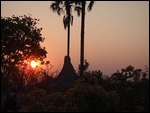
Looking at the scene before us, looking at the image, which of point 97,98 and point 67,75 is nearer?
point 97,98

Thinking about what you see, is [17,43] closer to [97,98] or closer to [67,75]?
[67,75]

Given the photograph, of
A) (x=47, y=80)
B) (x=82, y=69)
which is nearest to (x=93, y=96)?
(x=82, y=69)

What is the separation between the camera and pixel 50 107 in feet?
70.4

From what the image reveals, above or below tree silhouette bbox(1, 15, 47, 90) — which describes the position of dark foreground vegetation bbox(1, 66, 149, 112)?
below

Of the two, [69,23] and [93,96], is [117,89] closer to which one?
[93,96]

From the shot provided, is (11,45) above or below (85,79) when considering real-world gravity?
above

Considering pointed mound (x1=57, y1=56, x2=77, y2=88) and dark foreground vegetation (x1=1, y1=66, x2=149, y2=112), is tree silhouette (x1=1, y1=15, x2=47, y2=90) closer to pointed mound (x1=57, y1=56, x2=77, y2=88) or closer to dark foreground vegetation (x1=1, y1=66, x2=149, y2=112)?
pointed mound (x1=57, y1=56, x2=77, y2=88)

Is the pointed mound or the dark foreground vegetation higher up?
the pointed mound

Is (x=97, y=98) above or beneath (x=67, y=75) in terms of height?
beneath

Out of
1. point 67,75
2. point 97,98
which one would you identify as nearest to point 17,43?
point 67,75

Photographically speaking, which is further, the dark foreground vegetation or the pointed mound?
the pointed mound

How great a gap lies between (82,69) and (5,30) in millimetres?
10731

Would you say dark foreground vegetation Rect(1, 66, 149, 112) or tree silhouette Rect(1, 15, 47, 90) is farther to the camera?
tree silhouette Rect(1, 15, 47, 90)

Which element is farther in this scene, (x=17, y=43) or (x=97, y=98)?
(x=17, y=43)
